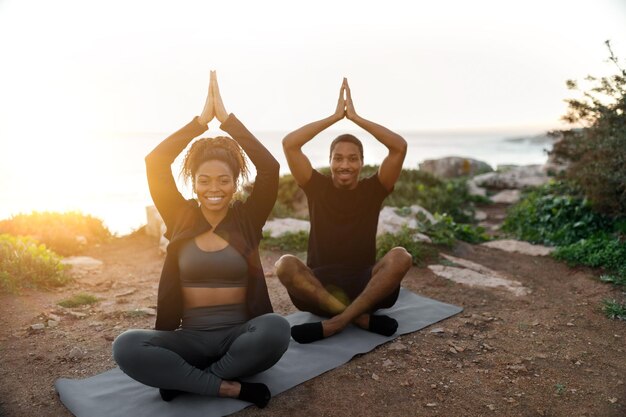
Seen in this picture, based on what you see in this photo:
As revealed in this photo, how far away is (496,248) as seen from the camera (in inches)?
308

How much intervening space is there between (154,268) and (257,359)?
4325 mm

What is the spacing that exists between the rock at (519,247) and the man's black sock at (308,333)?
180 inches

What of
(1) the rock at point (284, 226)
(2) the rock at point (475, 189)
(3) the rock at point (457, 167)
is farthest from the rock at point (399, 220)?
(3) the rock at point (457, 167)

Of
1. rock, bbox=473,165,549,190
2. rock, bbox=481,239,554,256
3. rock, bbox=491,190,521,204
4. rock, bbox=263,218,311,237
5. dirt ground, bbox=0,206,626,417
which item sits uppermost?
rock, bbox=473,165,549,190

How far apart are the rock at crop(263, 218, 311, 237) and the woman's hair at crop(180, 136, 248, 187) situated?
14.3ft

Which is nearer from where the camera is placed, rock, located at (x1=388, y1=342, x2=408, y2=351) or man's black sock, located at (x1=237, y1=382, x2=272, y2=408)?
man's black sock, located at (x1=237, y1=382, x2=272, y2=408)

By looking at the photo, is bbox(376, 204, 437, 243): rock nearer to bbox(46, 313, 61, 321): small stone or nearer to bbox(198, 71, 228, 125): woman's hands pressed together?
bbox(198, 71, 228, 125): woman's hands pressed together

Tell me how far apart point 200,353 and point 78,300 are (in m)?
2.72

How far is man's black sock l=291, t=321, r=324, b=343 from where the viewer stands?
4.10 m

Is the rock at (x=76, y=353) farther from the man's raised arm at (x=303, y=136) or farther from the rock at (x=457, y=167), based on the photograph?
the rock at (x=457, y=167)

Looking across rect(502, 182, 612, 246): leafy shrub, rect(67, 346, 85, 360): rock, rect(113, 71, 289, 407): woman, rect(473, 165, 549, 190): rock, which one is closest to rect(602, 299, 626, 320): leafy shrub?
rect(502, 182, 612, 246): leafy shrub

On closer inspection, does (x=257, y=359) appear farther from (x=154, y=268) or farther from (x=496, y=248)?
(x=496, y=248)

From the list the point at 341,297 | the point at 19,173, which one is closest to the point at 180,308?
the point at 341,297

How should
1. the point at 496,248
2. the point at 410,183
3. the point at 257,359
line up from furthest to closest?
1. the point at 410,183
2. the point at 496,248
3. the point at 257,359
